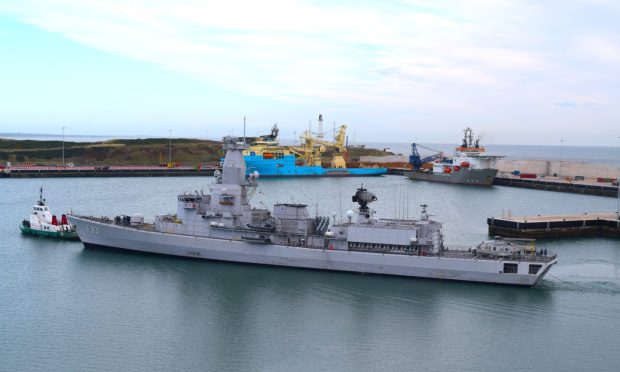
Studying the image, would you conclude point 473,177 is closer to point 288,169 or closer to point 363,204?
point 288,169

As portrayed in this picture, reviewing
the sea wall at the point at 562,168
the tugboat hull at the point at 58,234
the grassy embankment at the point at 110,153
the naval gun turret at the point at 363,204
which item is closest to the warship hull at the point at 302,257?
the naval gun turret at the point at 363,204

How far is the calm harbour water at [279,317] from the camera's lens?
20.4 m

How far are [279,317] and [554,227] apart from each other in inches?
995

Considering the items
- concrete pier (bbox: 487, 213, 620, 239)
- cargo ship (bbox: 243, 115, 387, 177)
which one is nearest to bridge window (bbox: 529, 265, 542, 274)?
concrete pier (bbox: 487, 213, 620, 239)

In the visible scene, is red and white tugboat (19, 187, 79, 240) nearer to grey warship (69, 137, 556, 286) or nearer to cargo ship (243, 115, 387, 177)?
grey warship (69, 137, 556, 286)

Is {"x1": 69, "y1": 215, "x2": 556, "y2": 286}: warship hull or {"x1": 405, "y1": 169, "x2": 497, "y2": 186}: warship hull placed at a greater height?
{"x1": 405, "y1": 169, "x2": 497, "y2": 186}: warship hull

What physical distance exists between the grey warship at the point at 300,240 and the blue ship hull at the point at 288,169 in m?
51.8

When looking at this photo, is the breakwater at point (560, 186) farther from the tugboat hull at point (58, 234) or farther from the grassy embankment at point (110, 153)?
the tugboat hull at point (58, 234)

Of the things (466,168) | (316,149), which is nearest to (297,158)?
(316,149)

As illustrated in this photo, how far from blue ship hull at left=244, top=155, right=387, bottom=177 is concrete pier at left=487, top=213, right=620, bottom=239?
47610 mm

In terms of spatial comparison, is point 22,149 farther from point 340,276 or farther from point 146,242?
point 340,276

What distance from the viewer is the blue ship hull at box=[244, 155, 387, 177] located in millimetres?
86125

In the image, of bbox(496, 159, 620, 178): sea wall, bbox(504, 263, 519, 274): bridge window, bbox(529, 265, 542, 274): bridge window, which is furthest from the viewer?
bbox(496, 159, 620, 178): sea wall

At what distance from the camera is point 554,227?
42.3m
